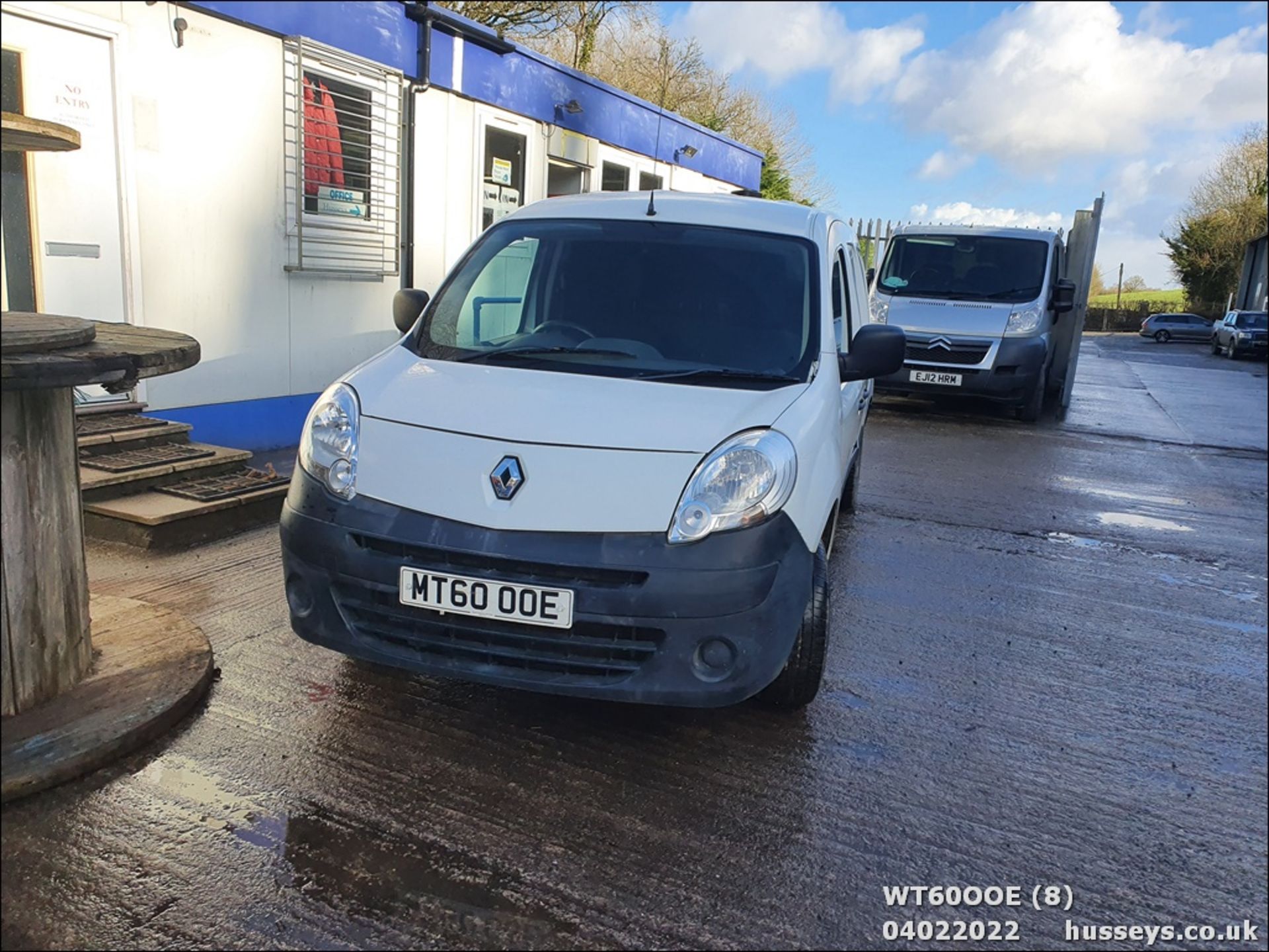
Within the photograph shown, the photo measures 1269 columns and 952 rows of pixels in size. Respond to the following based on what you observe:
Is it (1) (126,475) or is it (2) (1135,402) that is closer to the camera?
(1) (126,475)

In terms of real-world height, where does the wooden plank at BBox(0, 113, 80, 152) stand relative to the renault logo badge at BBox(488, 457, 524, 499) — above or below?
above

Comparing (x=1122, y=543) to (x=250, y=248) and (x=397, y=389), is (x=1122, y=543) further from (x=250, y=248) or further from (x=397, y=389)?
(x=250, y=248)

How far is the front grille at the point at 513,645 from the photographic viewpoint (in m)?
2.69

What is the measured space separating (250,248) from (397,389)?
4.11 metres

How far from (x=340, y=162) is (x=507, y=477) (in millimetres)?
5517

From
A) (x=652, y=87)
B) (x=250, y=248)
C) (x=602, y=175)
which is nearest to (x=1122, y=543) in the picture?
(x=250, y=248)

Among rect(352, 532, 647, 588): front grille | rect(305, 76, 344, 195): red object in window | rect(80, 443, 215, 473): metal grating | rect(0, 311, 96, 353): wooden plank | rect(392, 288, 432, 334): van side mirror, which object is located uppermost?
rect(305, 76, 344, 195): red object in window

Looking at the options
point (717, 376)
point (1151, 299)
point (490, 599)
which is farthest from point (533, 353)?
point (1151, 299)

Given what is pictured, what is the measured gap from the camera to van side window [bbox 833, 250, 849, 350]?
12.9ft

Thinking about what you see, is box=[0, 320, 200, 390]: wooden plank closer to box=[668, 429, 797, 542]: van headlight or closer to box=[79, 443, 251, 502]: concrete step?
box=[668, 429, 797, 542]: van headlight

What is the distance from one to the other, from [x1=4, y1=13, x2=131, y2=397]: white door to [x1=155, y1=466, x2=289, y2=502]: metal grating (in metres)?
0.92

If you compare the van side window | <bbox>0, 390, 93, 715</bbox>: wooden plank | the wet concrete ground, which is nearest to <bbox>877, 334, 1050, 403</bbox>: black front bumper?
the wet concrete ground

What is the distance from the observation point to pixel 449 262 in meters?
8.67

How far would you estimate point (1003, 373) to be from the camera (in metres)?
10.5
